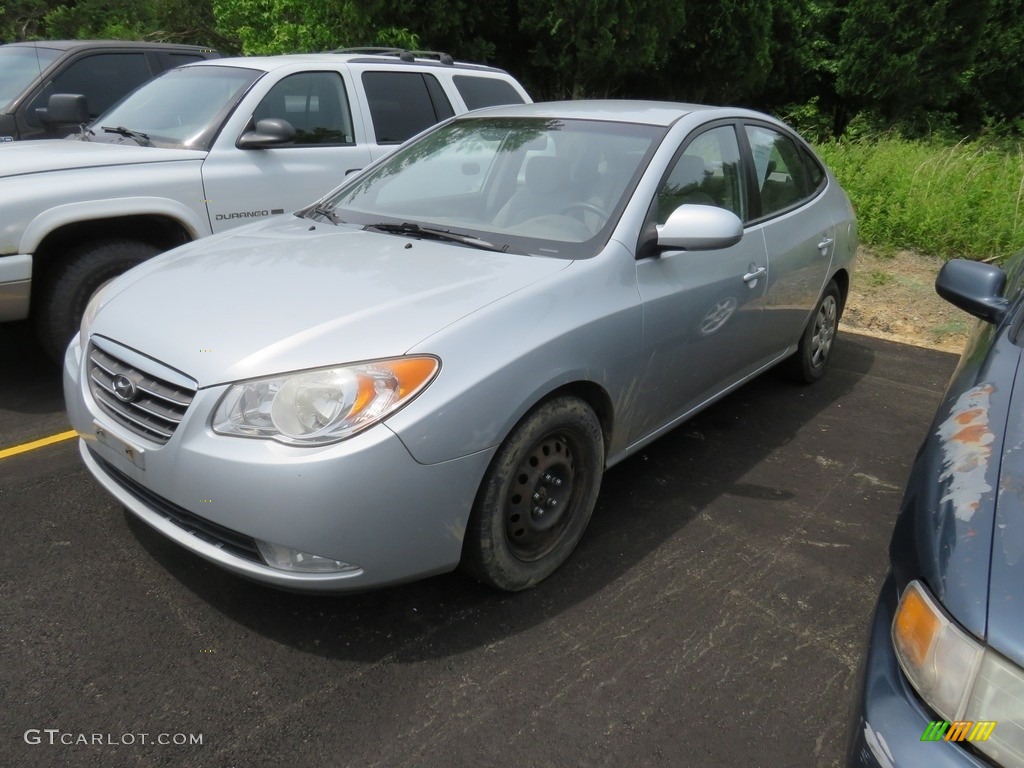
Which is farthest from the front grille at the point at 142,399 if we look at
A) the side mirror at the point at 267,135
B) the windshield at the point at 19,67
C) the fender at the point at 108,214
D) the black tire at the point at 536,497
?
the windshield at the point at 19,67

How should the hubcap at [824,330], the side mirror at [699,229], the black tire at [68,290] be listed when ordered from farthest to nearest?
the hubcap at [824,330] < the black tire at [68,290] < the side mirror at [699,229]

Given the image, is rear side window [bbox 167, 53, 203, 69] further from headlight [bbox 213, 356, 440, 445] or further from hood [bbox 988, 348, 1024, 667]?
hood [bbox 988, 348, 1024, 667]

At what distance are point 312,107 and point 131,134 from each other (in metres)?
1.18

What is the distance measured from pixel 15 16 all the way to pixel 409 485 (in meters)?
25.6

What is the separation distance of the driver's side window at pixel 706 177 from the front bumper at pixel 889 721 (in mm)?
2008

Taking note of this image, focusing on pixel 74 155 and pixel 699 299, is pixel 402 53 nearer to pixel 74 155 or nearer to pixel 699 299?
pixel 74 155

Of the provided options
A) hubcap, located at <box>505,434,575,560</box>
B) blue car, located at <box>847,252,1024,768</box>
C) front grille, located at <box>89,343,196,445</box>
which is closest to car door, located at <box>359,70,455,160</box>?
front grille, located at <box>89,343,196,445</box>

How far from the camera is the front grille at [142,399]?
8.18 feet

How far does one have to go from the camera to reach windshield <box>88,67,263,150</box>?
16.9 feet

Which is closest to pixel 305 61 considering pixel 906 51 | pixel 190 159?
pixel 190 159

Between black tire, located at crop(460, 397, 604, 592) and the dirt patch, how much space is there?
4433 millimetres

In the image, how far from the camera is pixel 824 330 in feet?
16.9

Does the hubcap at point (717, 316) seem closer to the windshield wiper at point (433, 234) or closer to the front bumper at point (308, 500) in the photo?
the windshield wiper at point (433, 234)

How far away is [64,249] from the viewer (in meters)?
4.64
